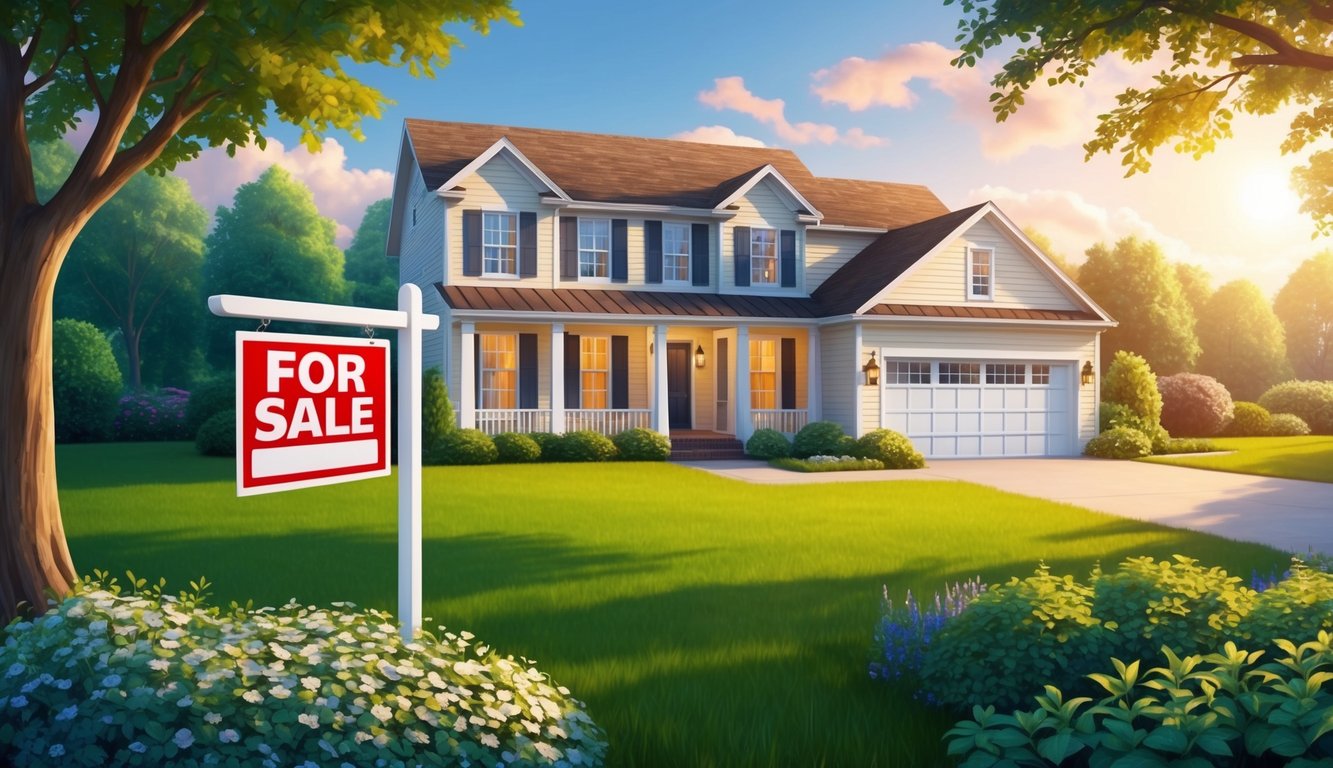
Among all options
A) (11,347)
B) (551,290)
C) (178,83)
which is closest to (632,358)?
(551,290)

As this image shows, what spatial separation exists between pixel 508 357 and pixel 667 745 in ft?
65.1

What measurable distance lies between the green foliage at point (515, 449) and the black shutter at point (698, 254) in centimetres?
684

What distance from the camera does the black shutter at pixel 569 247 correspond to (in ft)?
80.8

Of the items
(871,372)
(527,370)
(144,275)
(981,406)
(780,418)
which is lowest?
(780,418)

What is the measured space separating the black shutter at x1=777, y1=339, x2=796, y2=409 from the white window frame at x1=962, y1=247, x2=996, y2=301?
4.77 m

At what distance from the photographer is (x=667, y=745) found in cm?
498

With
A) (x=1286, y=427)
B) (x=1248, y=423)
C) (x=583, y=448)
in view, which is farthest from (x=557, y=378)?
(x=1286, y=427)

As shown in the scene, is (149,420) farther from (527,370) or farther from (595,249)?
(595,249)

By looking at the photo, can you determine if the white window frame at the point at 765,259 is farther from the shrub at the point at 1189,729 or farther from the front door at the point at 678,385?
the shrub at the point at 1189,729

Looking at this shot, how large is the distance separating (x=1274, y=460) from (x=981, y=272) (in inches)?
339

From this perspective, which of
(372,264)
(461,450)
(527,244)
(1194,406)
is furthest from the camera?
(372,264)

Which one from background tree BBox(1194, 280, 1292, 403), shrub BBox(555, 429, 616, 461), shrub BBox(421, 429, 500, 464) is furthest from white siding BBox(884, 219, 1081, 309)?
background tree BBox(1194, 280, 1292, 403)

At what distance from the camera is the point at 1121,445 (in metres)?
24.7

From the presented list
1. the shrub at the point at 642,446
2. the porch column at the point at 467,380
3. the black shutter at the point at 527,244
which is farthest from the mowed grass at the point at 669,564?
the black shutter at the point at 527,244
